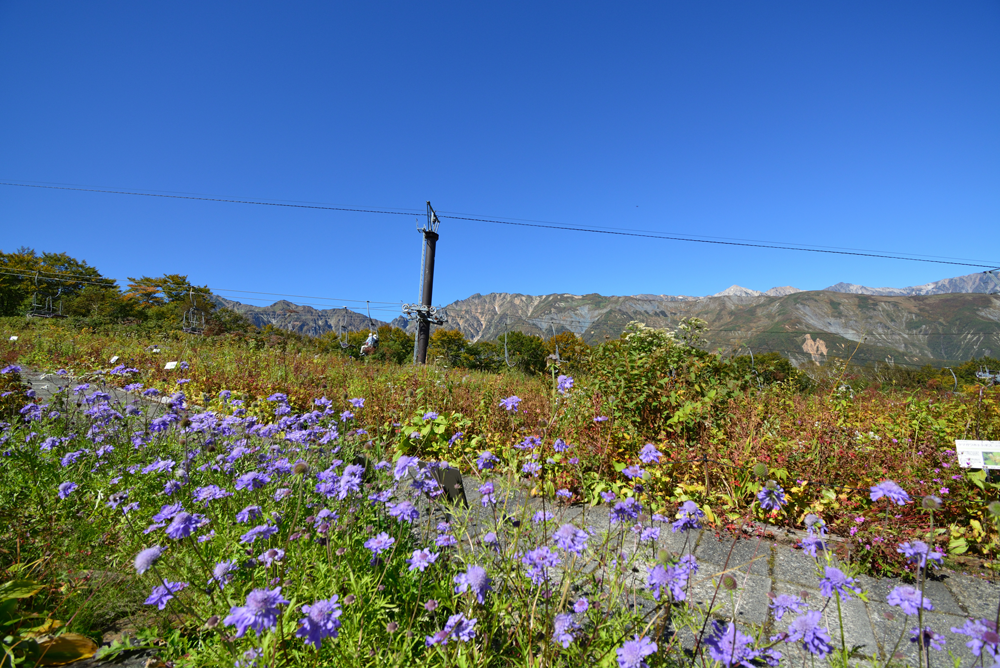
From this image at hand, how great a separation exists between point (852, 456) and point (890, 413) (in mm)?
1423

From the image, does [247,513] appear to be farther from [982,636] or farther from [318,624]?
[982,636]

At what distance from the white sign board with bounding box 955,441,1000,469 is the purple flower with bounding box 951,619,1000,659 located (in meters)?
1.44

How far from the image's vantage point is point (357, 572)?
1.62 m

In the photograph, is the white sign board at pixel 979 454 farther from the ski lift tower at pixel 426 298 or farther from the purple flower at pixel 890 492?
the ski lift tower at pixel 426 298

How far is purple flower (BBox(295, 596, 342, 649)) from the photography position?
89 cm

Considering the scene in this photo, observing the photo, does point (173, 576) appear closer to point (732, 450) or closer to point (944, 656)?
point (944, 656)

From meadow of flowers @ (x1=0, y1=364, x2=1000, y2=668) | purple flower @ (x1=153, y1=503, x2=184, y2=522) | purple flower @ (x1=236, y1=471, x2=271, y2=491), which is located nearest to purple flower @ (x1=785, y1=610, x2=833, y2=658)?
meadow of flowers @ (x1=0, y1=364, x2=1000, y2=668)

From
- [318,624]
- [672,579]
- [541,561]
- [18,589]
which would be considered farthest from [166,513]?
[672,579]

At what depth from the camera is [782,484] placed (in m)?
3.01

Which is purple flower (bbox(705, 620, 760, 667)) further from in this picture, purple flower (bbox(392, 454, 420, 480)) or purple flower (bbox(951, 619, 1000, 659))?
purple flower (bbox(392, 454, 420, 480))

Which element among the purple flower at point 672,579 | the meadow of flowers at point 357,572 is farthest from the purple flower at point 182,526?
the purple flower at point 672,579

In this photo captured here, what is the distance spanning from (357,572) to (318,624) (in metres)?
0.78

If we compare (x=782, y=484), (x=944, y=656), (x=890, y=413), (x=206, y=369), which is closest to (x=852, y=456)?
(x=782, y=484)

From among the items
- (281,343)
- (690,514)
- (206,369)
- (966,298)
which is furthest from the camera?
(966,298)
